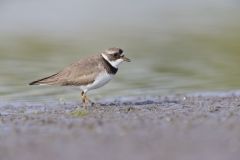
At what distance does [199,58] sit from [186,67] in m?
1.46

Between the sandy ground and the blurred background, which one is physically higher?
the blurred background

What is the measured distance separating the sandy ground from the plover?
1.35 ft

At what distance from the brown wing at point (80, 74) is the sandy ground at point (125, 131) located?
0.44 meters

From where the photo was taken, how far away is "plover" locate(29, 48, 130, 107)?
51.4 feet

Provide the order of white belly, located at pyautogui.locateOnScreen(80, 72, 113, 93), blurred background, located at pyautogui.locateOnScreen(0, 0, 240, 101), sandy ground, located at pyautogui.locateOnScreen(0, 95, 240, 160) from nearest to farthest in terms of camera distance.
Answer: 1. sandy ground, located at pyautogui.locateOnScreen(0, 95, 240, 160)
2. white belly, located at pyautogui.locateOnScreen(80, 72, 113, 93)
3. blurred background, located at pyautogui.locateOnScreen(0, 0, 240, 101)

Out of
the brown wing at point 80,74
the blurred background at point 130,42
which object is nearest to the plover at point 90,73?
the brown wing at point 80,74

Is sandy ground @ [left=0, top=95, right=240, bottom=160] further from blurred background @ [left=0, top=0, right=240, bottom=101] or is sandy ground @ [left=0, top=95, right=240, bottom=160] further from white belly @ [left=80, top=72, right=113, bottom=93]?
blurred background @ [left=0, top=0, right=240, bottom=101]

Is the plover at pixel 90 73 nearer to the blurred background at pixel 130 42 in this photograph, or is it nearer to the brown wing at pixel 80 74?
the brown wing at pixel 80 74

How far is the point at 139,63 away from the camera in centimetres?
2152

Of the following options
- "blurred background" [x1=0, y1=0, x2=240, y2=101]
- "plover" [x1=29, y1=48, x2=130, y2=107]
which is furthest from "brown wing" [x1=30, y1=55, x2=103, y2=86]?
"blurred background" [x1=0, y1=0, x2=240, y2=101]

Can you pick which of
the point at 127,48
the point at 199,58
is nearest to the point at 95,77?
the point at 199,58

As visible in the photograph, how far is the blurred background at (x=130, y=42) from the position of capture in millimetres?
18438

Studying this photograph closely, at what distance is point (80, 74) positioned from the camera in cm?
1573

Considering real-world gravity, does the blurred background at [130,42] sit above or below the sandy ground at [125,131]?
above
